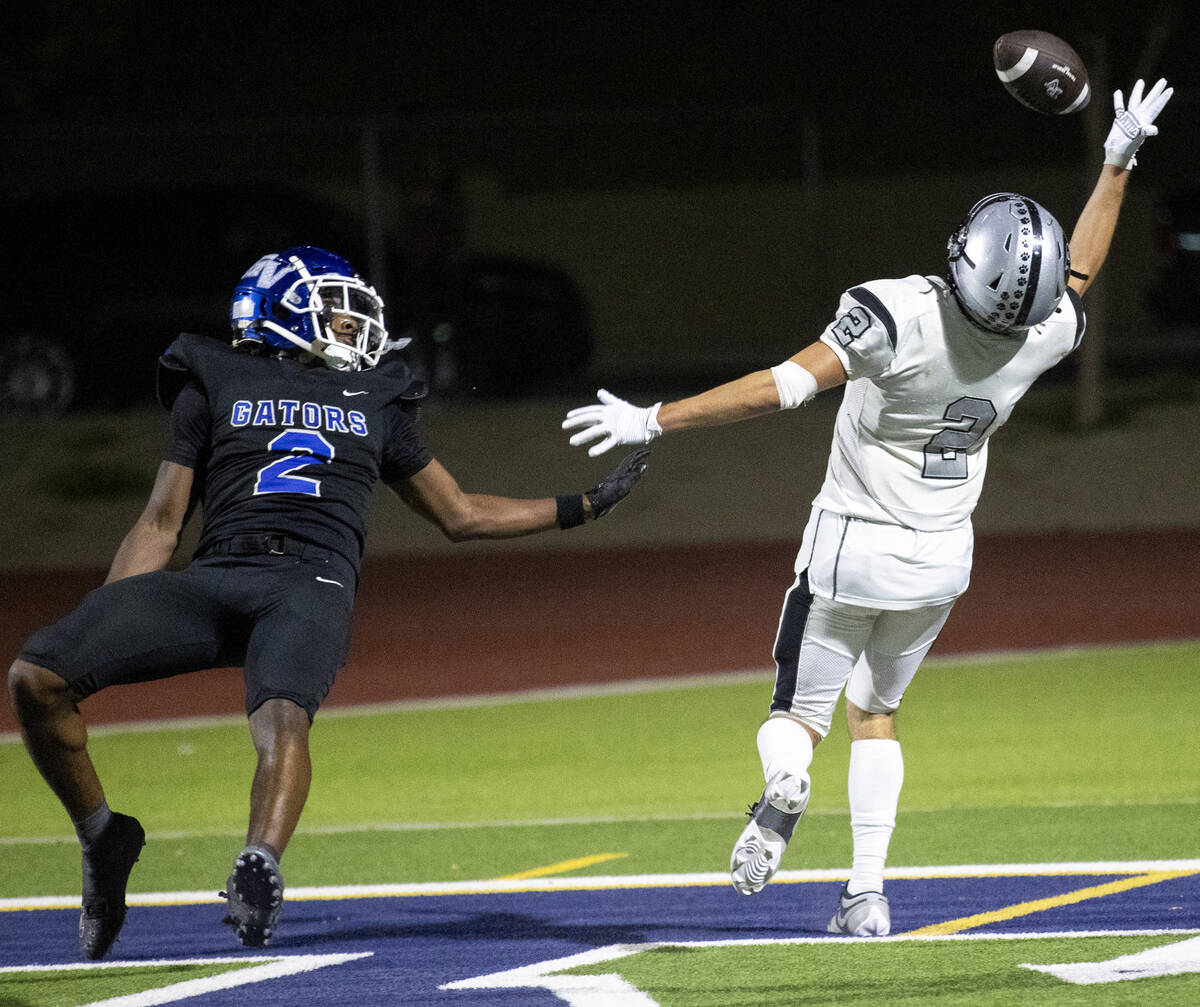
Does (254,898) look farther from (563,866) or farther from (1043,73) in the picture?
(1043,73)

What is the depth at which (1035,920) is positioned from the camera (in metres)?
5.76

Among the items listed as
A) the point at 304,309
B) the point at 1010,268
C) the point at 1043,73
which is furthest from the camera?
the point at 1043,73

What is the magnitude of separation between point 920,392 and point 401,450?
1459 millimetres

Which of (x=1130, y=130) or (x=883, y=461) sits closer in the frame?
(x=883, y=461)

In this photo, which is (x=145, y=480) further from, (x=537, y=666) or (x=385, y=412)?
(x=385, y=412)

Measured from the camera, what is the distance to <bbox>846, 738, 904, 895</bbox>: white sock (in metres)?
5.71

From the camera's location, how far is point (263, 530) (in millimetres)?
5223

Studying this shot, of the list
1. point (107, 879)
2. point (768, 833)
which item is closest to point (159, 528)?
point (107, 879)

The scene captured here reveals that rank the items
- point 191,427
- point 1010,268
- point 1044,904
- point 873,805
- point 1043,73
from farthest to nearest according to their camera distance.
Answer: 1. point 1043,73
2. point 1044,904
3. point 873,805
4. point 191,427
5. point 1010,268

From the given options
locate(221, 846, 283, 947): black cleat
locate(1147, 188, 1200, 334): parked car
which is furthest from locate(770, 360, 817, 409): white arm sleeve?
locate(1147, 188, 1200, 334): parked car

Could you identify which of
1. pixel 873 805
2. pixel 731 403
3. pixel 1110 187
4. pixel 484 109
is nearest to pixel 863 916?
pixel 873 805

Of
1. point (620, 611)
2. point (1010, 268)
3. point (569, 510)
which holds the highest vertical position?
point (620, 611)

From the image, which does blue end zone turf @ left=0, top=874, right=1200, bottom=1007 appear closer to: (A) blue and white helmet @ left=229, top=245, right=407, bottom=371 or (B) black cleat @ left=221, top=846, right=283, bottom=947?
(B) black cleat @ left=221, top=846, right=283, bottom=947

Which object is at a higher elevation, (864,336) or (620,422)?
(864,336)
